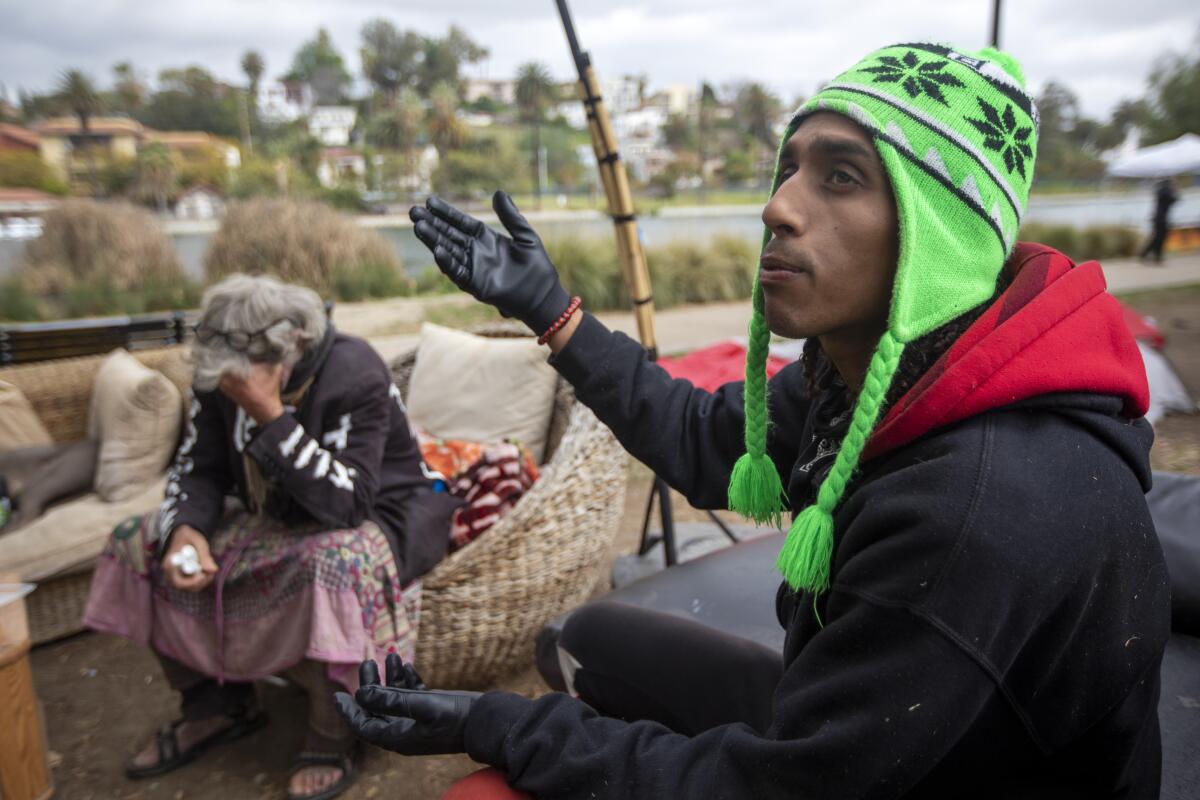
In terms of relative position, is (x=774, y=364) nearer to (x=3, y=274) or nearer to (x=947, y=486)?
(x=947, y=486)

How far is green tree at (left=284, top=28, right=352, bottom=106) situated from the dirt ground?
10285cm

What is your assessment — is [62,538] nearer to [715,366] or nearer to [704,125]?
[715,366]

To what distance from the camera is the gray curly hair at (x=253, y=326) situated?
7.02 feet

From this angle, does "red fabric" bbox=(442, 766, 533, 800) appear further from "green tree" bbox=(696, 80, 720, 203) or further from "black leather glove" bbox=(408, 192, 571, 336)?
"green tree" bbox=(696, 80, 720, 203)

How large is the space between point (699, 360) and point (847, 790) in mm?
3428

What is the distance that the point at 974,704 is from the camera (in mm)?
809

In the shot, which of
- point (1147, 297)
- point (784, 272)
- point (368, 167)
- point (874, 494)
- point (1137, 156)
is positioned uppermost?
point (368, 167)

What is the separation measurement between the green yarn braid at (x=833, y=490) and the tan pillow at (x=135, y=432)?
3093mm

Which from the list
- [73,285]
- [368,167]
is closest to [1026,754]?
[73,285]

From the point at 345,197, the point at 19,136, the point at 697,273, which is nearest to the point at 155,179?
the point at 345,197

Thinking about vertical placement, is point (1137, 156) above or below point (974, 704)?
above

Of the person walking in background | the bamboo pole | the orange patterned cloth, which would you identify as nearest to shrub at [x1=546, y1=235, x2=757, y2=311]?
the orange patterned cloth

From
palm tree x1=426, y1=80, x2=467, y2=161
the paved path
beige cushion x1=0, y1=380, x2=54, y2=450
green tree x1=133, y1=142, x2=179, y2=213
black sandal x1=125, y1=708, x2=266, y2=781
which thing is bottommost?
black sandal x1=125, y1=708, x2=266, y2=781

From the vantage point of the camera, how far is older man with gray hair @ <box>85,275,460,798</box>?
2104 mm
